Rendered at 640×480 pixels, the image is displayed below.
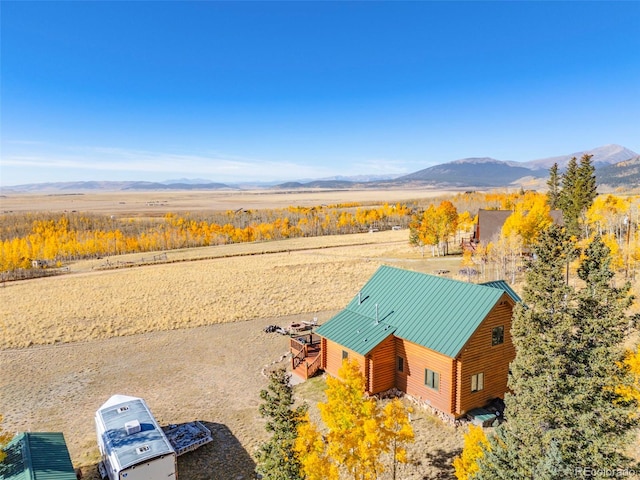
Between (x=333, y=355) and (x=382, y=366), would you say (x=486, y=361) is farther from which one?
(x=333, y=355)

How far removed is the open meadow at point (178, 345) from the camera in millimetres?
20391

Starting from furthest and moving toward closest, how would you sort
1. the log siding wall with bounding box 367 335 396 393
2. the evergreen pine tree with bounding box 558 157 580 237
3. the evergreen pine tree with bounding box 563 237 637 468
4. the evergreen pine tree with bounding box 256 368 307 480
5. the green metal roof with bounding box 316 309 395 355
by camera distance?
the evergreen pine tree with bounding box 558 157 580 237 < the green metal roof with bounding box 316 309 395 355 < the log siding wall with bounding box 367 335 396 393 < the evergreen pine tree with bounding box 563 237 637 468 < the evergreen pine tree with bounding box 256 368 307 480

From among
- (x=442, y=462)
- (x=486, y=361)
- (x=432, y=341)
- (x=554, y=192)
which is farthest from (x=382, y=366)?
(x=554, y=192)

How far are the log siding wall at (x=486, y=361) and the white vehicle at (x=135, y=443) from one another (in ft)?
43.1

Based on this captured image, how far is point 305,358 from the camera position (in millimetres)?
27828

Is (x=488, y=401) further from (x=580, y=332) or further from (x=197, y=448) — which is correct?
(x=197, y=448)

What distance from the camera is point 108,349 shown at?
34.4 m

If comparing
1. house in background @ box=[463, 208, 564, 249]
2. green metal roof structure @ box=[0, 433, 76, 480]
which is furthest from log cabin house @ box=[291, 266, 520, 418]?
house in background @ box=[463, 208, 564, 249]

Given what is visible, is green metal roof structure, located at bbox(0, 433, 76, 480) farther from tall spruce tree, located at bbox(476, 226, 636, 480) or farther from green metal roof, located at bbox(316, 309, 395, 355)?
tall spruce tree, located at bbox(476, 226, 636, 480)

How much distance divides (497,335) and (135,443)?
18395 millimetres

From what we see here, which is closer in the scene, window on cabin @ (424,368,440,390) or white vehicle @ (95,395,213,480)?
white vehicle @ (95,395,213,480)

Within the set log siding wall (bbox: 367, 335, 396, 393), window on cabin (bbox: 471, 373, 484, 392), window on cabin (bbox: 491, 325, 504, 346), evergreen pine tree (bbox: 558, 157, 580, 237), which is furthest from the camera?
evergreen pine tree (bbox: 558, 157, 580, 237)

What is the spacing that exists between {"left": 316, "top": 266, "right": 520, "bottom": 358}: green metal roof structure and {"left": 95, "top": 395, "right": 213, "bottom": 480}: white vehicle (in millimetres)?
9999

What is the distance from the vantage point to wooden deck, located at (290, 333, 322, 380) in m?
26.8
